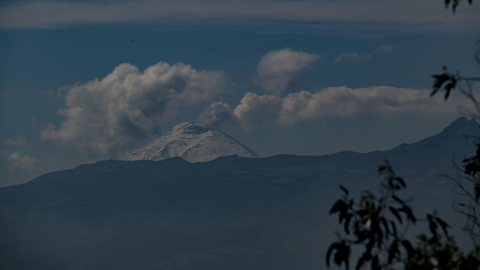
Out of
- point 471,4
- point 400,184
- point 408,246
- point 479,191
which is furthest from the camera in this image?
point 479,191

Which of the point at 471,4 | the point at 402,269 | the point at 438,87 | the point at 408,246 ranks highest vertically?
the point at 471,4

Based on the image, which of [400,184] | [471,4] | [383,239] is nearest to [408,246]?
[383,239]

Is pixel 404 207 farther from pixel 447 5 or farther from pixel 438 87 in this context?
pixel 447 5

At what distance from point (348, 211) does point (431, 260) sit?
283cm

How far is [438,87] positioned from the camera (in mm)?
14797

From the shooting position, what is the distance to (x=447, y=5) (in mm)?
18328

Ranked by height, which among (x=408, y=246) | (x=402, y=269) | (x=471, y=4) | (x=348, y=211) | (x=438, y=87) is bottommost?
(x=402, y=269)

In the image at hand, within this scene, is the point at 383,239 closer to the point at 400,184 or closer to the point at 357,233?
the point at 357,233

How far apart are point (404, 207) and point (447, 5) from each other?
954 cm

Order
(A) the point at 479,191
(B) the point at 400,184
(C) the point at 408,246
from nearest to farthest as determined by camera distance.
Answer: (C) the point at 408,246, (B) the point at 400,184, (A) the point at 479,191

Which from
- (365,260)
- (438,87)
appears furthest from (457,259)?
(438,87)

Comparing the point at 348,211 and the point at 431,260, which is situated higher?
the point at 348,211

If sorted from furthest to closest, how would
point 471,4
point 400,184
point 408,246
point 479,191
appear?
point 479,191
point 471,4
point 400,184
point 408,246

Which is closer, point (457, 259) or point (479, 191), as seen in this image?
point (457, 259)
